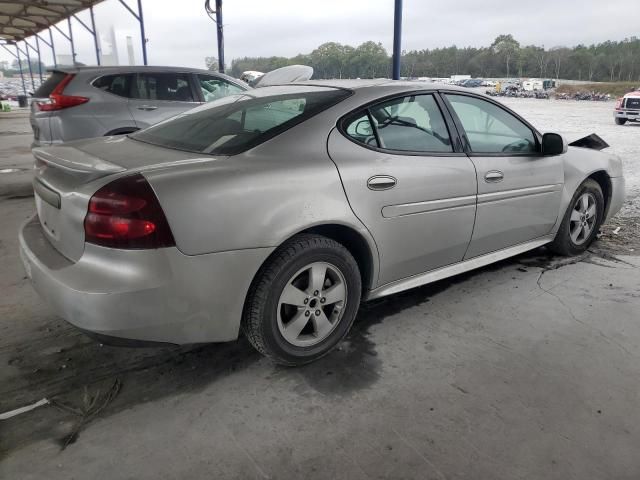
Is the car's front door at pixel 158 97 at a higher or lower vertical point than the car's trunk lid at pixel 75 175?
higher

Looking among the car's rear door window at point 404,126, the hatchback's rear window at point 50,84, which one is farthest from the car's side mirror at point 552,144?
the hatchback's rear window at point 50,84

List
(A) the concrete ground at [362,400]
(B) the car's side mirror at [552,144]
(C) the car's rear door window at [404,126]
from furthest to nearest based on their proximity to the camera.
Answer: (B) the car's side mirror at [552,144] → (C) the car's rear door window at [404,126] → (A) the concrete ground at [362,400]

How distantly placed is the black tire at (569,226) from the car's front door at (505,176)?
10.2 inches

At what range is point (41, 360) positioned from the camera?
2549mm

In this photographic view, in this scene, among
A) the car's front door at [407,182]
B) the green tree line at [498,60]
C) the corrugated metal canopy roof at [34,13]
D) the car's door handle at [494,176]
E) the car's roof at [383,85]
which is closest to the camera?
the car's front door at [407,182]

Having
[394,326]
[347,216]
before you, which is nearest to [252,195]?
[347,216]

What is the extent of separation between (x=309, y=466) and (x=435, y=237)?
1545mm

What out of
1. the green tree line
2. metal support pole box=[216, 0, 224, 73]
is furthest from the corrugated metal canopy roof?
metal support pole box=[216, 0, 224, 73]

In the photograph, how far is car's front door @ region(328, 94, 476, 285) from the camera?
2535 mm

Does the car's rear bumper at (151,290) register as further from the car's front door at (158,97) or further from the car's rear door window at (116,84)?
the car's rear door window at (116,84)

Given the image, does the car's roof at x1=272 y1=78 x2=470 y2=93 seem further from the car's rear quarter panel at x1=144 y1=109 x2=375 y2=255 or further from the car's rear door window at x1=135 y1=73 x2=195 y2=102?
the car's rear door window at x1=135 y1=73 x2=195 y2=102

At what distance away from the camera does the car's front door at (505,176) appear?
314 cm

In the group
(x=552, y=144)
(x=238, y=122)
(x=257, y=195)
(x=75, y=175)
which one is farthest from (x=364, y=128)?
(x=552, y=144)

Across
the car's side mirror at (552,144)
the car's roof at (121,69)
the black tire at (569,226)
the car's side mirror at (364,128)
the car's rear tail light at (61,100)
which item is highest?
the car's roof at (121,69)
